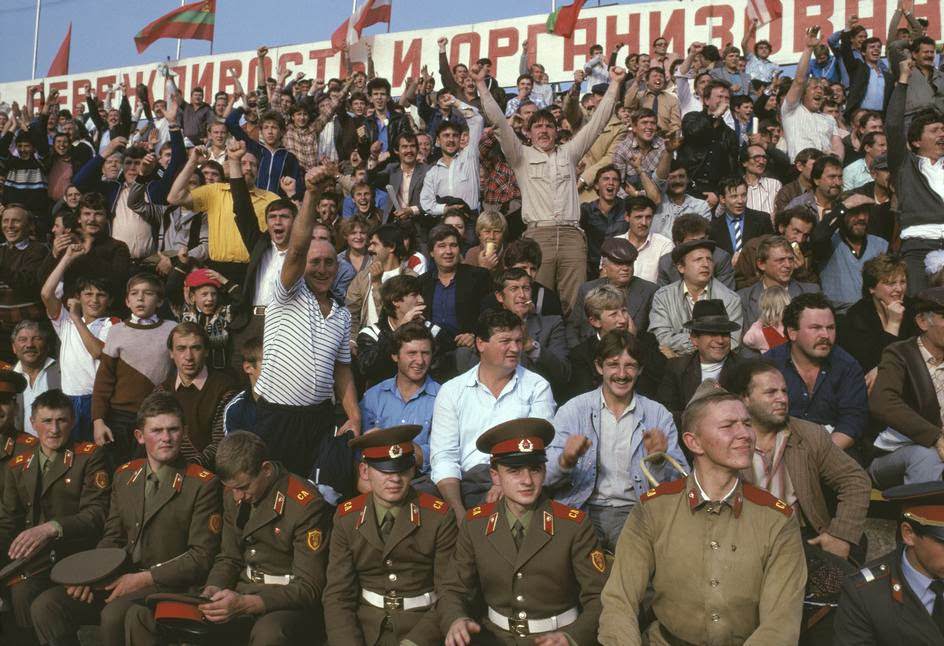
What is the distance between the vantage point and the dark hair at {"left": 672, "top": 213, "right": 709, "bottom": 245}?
769cm

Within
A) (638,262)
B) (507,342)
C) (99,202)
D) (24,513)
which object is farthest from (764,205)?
(24,513)

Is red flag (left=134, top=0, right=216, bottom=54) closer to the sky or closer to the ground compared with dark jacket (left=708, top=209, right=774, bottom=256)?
closer to the sky

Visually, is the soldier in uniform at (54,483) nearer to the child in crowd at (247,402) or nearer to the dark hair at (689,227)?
the child in crowd at (247,402)

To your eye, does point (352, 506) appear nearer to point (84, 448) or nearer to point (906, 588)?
point (84, 448)

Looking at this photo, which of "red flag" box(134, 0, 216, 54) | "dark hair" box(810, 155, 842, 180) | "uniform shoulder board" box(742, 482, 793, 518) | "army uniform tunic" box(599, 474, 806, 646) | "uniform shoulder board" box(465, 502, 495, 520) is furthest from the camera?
"red flag" box(134, 0, 216, 54)

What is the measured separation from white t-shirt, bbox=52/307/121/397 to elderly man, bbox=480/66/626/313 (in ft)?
12.4

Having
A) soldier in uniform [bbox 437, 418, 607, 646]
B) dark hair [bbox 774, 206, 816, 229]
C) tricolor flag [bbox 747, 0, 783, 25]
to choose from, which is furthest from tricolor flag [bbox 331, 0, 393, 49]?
soldier in uniform [bbox 437, 418, 607, 646]

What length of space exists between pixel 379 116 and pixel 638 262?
649cm

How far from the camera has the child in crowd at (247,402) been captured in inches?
245

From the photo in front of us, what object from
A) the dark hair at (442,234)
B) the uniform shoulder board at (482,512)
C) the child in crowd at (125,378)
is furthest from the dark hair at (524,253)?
the uniform shoulder board at (482,512)

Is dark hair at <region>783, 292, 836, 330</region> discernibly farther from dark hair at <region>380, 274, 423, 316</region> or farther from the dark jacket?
the dark jacket

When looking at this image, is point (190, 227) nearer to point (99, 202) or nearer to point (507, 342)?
point (99, 202)

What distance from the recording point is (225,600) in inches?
192

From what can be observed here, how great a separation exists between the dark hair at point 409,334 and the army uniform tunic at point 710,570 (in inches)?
99.6
